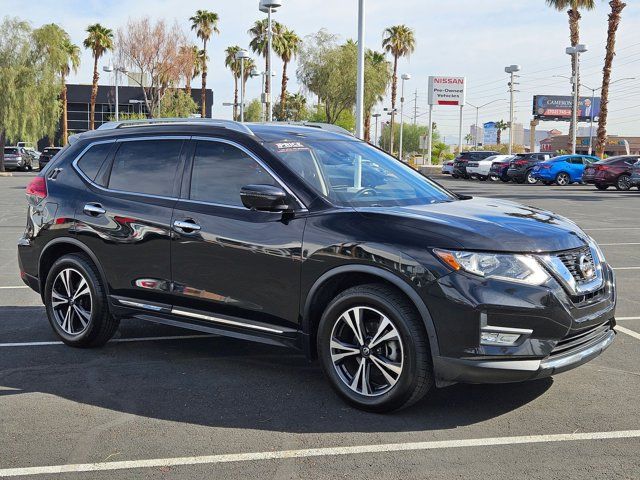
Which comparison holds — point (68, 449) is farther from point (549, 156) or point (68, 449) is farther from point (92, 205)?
point (549, 156)

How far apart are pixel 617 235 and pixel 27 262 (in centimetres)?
1150

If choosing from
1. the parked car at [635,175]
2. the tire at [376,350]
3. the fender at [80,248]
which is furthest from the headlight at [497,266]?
the parked car at [635,175]

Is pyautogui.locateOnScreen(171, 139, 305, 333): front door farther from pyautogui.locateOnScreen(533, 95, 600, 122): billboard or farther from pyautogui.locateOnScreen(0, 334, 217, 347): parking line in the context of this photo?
pyautogui.locateOnScreen(533, 95, 600, 122): billboard

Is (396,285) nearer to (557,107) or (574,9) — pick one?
(574,9)

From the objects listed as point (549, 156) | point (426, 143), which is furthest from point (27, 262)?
point (426, 143)

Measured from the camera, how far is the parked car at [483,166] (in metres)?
43.6

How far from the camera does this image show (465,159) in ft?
149

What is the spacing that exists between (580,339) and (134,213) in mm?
3306

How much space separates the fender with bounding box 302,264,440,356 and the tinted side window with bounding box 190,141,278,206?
0.84m

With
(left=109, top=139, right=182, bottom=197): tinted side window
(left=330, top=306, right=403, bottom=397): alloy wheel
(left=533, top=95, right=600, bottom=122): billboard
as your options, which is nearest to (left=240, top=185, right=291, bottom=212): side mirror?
(left=330, top=306, right=403, bottom=397): alloy wheel

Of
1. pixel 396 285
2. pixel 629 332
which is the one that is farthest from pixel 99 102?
pixel 396 285

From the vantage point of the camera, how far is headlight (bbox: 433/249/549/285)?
4199mm

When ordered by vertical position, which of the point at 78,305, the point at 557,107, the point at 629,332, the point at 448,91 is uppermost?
the point at 557,107

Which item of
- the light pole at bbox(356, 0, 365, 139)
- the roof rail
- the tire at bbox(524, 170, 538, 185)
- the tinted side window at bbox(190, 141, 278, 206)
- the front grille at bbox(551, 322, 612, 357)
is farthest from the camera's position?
the tire at bbox(524, 170, 538, 185)
